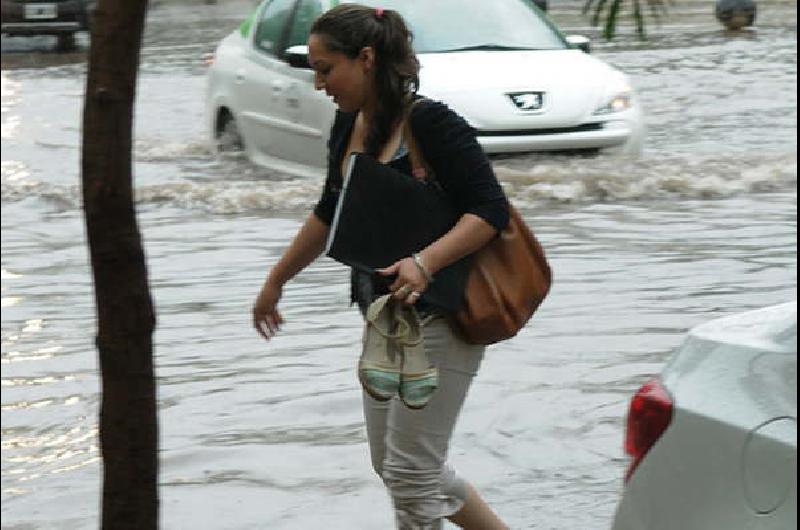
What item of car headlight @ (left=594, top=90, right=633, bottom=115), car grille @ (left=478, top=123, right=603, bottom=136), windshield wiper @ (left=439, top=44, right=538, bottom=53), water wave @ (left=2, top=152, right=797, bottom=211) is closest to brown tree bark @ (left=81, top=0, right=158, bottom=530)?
car grille @ (left=478, top=123, right=603, bottom=136)

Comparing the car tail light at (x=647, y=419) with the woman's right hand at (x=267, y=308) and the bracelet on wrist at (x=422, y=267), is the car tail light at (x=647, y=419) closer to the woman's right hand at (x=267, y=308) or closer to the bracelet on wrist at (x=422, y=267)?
the bracelet on wrist at (x=422, y=267)

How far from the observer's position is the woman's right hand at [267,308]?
5.07 meters

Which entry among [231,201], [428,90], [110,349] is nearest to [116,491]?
[110,349]

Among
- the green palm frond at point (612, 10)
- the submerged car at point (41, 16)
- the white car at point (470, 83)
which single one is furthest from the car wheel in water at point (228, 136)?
the submerged car at point (41, 16)

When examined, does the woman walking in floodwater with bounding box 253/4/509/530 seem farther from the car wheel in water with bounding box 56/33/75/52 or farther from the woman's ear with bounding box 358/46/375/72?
the car wheel in water with bounding box 56/33/75/52

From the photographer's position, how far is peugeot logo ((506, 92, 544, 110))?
12.5 meters

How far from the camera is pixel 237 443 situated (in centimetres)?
730

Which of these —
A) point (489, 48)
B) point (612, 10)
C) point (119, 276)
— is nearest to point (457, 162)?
point (119, 276)

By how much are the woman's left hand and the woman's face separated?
1.42ft

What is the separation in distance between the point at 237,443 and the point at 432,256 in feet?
9.54

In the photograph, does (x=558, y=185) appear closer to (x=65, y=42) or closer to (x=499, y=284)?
(x=499, y=284)

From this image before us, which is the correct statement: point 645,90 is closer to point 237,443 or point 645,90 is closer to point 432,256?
point 237,443

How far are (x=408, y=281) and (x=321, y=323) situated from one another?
16.3ft

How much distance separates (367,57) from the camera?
4637 millimetres
